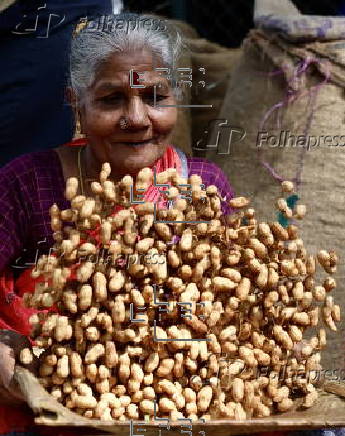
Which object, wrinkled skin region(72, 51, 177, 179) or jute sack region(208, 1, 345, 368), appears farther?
jute sack region(208, 1, 345, 368)

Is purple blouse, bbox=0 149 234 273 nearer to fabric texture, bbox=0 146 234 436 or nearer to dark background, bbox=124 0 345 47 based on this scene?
fabric texture, bbox=0 146 234 436

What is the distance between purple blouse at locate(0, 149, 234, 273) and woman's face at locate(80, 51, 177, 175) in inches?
4.7

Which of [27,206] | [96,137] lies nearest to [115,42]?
[96,137]

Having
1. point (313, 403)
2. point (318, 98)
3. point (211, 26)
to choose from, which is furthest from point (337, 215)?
point (211, 26)

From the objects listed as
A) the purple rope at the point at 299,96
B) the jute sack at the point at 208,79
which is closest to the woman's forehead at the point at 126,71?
the purple rope at the point at 299,96

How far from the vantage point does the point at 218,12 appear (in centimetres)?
328

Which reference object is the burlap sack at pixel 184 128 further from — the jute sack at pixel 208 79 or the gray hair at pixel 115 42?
the gray hair at pixel 115 42

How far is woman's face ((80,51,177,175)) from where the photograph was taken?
4.94 feet

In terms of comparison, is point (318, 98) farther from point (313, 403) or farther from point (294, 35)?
point (313, 403)

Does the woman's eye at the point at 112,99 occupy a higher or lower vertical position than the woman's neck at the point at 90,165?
higher

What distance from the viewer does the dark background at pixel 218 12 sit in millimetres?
3172

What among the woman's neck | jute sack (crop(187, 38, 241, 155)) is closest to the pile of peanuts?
the woman's neck

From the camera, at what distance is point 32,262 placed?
1614 mm

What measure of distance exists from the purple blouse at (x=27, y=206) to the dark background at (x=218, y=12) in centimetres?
170
